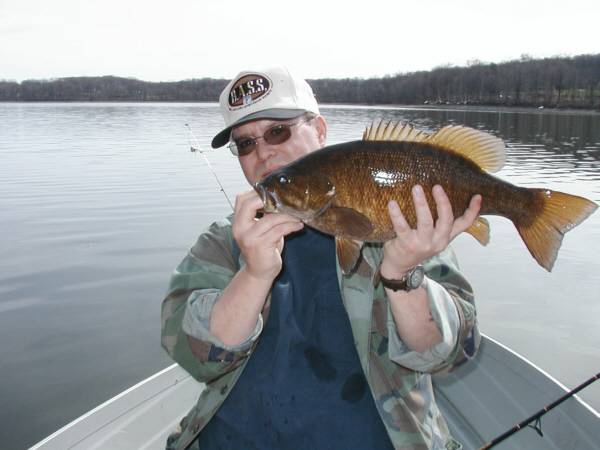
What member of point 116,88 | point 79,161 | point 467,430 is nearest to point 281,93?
point 467,430

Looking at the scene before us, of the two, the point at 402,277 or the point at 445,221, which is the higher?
the point at 445,221

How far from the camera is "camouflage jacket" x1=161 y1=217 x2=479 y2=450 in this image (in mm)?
2186

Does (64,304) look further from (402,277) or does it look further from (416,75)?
(416,75)

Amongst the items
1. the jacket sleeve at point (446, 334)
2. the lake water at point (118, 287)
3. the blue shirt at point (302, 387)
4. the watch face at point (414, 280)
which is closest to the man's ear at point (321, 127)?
the blue shirt at point (302, 387)

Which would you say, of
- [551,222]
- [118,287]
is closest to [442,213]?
[551,222]

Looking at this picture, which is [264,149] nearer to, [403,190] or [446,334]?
[403,190]

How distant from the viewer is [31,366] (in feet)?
21.7

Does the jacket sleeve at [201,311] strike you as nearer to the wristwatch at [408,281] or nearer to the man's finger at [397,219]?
the wristwatch at [408,281]

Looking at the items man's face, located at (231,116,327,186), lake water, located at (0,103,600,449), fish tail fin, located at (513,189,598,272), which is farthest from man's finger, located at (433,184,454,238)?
lake water, located at (0,103,600,449)

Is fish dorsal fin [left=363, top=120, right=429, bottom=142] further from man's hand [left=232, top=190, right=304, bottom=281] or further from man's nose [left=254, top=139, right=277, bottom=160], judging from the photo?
man's hand [left=232, top=190, right=304, bottom=281]

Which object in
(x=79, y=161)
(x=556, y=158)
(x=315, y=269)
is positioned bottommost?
(x=556, y=158)

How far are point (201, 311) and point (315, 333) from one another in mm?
531

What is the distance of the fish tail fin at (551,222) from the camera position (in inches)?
91.4

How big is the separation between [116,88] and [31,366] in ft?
515
